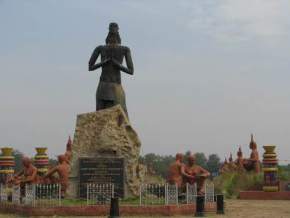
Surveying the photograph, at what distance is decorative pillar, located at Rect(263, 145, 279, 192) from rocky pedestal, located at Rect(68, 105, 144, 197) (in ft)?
37.6

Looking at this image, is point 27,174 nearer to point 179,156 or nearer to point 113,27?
point 179,156

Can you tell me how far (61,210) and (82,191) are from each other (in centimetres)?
170

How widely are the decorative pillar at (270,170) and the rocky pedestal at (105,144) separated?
11461 mm

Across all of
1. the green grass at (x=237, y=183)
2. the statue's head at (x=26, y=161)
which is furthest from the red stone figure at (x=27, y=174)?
the green grass at (x=237, y=183)

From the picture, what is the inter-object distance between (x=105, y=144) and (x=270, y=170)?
42.0 feet

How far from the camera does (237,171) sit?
30328mm

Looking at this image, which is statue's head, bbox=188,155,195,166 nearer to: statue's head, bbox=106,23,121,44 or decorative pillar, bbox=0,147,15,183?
statue's head, bbox=106,23,121,44

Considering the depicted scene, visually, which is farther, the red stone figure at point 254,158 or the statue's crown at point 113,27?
the red stone figure at point 254,158

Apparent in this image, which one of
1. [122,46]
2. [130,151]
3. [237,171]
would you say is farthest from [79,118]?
[237,171]

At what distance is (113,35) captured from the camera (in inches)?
725

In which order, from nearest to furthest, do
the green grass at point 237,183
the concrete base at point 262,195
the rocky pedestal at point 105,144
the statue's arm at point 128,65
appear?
the rocky pedestal at point 105,144 → the statue's arm at point 128,65 → the concrete base at point 262,195 → the green grass at point 237,183

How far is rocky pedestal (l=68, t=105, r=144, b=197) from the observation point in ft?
54.2

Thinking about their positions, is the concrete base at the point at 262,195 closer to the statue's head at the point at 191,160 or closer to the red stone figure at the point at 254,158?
the red stone figure at the point at 254,158

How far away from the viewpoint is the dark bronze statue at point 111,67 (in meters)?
17.9
